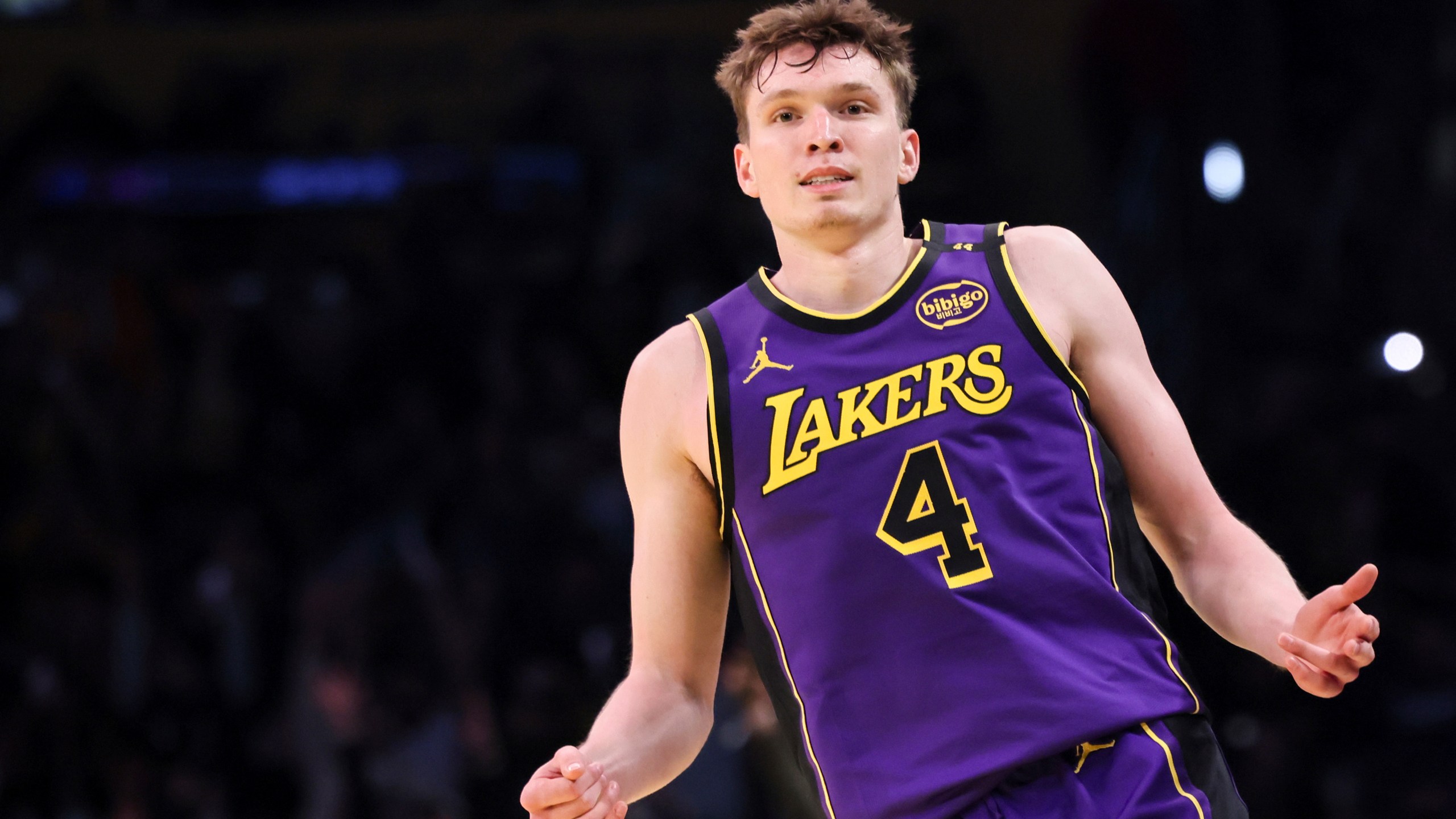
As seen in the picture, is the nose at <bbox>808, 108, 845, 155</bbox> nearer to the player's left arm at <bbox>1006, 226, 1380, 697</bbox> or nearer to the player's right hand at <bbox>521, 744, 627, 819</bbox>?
the player's left arm at <bbox>1006, 226, 1380, 697</bbox>

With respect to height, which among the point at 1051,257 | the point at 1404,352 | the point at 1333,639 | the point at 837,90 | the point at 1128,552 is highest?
the point at 837,90

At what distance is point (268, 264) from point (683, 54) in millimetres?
2236

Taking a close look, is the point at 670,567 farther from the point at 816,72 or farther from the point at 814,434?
the point at 816,72

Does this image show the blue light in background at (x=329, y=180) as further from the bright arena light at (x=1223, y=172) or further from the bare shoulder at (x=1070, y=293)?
the bare shoulder at (x=1070, y=293)

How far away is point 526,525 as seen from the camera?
609 centimetres

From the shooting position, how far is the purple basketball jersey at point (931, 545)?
2254mm

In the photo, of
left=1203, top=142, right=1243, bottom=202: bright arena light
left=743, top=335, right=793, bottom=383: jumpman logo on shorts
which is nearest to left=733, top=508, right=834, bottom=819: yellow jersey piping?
left=743, top=335, right=793, bottom=383: jumpman logo on shorts

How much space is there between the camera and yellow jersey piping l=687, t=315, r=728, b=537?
254 centimetres

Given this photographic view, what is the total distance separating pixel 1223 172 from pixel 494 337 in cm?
325

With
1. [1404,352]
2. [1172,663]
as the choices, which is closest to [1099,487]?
[1172,663]

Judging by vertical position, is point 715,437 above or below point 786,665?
above

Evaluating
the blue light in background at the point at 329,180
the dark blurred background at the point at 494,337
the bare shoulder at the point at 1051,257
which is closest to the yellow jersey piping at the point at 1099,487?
the bare shoulder at the point at 1051,257

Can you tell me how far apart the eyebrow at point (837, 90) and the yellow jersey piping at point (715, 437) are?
0.48 metres

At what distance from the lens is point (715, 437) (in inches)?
100
